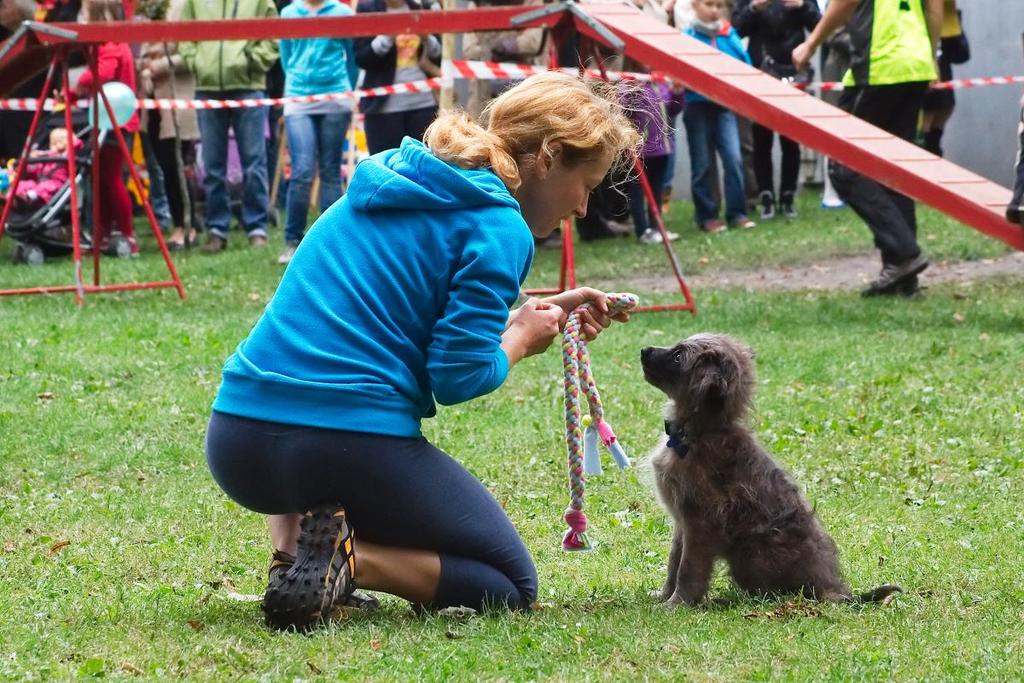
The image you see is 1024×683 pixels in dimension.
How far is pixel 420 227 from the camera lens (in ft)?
13.1

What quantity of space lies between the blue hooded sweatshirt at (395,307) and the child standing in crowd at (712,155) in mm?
10540

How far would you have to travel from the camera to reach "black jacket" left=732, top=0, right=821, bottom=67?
14.9 meters

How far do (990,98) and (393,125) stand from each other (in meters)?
7.90

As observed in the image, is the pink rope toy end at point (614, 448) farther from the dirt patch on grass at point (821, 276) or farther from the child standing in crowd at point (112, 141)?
the child standing in crowd at point (112, 141)

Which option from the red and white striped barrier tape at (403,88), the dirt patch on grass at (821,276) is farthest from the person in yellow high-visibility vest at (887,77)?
the red and white striped barrier tape at (403,88)

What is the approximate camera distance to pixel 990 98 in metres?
17.2

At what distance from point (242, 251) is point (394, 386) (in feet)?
32.4

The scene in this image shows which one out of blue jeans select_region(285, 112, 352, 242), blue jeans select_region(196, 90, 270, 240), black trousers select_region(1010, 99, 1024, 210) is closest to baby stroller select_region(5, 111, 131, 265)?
blue jeans select_region(196, 90, 270, 240)

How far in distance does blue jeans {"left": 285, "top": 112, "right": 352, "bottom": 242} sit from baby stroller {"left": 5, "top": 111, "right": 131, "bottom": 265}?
6.00 ft

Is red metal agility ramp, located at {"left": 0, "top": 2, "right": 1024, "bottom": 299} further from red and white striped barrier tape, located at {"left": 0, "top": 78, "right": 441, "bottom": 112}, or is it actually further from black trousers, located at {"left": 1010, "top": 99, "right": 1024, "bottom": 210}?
red and white striped barrier tape, located at {"left": 0, "top": 78, "right": 441, "bottom": 112}

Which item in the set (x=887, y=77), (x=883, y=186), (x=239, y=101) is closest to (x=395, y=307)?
(x=883, y=186)

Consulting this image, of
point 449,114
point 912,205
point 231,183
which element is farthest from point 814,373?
point 231,183

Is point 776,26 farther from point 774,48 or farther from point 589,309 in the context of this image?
point 589,309

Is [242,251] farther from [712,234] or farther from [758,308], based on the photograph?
[758,308]
